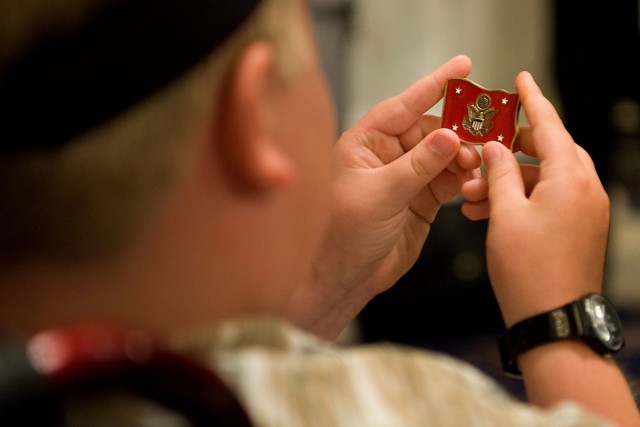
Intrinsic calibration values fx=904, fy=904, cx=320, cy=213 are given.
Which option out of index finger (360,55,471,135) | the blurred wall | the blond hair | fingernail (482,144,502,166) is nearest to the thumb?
fingernail (482,144,502,166)

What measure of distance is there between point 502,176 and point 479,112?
0.62 ft

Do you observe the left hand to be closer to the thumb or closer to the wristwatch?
the thumb

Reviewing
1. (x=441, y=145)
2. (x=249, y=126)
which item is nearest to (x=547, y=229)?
(x=441, y=145)

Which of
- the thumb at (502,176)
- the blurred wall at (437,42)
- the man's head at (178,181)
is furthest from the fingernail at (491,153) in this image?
the blurred wall at (437,42)

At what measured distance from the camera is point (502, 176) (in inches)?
46.3

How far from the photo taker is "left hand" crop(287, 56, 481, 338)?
1317 mm

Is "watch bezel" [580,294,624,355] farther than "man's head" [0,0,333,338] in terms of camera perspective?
Yes

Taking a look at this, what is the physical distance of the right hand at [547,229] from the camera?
1029 mm

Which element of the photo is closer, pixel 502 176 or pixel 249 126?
pixel 249 126

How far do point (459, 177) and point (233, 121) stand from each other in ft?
2.49

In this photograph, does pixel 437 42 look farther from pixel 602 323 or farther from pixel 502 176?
pixel 602 323

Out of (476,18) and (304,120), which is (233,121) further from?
(476,18)

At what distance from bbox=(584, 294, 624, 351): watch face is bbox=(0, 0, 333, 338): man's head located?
42 centimetres

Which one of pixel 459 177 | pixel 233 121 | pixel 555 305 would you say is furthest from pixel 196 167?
pixel 459 177
